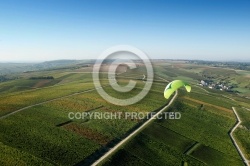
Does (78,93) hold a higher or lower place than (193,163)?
higher

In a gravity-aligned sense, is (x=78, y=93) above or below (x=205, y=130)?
above

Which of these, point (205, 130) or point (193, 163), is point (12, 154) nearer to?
point (193, 163)

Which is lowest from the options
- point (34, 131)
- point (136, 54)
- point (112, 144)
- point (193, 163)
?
point (193, 163)

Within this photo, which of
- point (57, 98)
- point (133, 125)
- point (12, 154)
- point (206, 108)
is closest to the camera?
point (12, 154)

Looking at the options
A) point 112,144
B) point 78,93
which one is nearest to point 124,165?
point 112,144

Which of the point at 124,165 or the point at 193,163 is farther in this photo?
the point at 193,163

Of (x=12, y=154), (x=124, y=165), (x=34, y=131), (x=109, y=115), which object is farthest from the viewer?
(x=109, y=115)

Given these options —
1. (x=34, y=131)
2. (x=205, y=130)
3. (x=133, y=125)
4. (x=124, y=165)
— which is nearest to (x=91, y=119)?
(x=133, y=125)

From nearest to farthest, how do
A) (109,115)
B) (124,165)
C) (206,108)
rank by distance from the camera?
(124,165)
(109,115)
(206,108)

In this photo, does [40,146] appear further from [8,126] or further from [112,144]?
[112,144]
